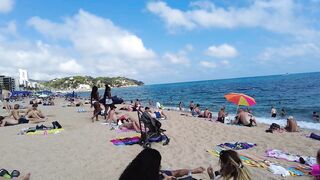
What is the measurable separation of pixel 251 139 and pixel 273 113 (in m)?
13.3

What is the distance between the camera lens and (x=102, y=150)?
859 cm

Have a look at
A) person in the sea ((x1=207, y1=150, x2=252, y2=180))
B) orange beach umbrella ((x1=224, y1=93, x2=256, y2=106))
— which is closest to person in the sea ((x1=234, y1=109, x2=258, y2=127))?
orange beach umbrella ((x1=224, y1=93, x2=256, y2=106))

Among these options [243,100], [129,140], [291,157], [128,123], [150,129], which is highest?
[243,100]

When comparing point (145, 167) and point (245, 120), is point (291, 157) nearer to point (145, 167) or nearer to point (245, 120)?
point (145, 167)

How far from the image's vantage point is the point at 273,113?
22.8 meters

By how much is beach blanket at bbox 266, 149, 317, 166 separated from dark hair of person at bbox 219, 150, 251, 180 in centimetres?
469

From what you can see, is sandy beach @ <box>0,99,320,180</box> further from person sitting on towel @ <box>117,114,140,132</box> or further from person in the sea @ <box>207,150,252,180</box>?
person in the sea @ <box>207,150,252,180</box>

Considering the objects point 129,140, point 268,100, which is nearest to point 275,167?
point 129,140

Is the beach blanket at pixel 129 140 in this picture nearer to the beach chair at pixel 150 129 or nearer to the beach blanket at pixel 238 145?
the beach chair at pixel 150 129

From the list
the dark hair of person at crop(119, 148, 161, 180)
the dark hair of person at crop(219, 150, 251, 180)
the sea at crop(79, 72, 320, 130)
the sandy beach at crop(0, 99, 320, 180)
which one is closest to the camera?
the dark hair of person at crop(119, 148, 161, 180)

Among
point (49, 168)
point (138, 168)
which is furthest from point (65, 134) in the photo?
point (138, 168)

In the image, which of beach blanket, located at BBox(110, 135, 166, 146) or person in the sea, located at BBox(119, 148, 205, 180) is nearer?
person in the sea, located at BBox(119, 148, 205, 180)

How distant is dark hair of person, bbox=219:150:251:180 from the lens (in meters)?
3.53

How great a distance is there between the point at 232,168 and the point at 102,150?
5.62 meters
